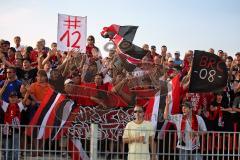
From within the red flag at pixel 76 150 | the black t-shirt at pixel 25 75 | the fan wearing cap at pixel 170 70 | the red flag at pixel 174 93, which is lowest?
the red flag at pixel 76 150

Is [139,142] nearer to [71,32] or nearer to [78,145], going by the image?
[78,145]

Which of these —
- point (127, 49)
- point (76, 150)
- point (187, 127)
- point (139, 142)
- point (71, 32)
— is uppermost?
point (71, 32)

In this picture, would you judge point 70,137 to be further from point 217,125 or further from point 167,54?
point 167,54

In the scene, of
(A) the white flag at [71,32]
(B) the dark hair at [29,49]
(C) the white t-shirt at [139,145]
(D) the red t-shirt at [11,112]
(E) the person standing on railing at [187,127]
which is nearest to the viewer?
(C) the white t-shirt at [139,145]

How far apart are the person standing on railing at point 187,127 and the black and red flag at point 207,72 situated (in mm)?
478

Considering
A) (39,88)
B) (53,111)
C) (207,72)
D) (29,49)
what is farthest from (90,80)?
(207,72)

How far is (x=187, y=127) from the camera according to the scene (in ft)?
35.6

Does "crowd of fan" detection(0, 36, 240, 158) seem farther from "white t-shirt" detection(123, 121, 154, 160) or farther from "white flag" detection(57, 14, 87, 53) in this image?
"white t-shirt" detection(123, 121, 154, 160)

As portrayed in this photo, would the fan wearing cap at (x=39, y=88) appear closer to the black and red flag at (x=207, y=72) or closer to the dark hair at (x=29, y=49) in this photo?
the dark hair at (x=29, y=49)

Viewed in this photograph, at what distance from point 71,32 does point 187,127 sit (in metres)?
3.68

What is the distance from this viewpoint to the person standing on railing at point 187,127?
9508mm

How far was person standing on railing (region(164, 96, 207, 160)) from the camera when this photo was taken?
9.51m

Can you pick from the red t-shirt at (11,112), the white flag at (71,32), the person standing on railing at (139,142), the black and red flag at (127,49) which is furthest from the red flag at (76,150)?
the black and red flag at (127,49)

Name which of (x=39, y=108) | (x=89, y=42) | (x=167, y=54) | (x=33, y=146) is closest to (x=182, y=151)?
(x=33, y=146)
